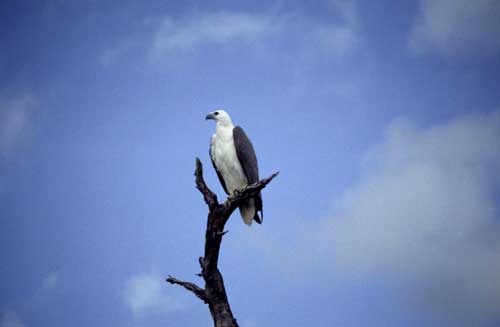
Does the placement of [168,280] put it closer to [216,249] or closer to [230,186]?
[216,249]

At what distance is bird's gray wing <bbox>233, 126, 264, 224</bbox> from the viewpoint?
9.34m

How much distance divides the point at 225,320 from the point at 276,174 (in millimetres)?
2367

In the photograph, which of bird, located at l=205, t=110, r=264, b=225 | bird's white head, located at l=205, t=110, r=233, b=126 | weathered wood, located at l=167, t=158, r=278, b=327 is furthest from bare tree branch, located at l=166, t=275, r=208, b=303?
bird's white head, located at l=205, t=110, r=233, b=126

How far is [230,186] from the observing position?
9922 mm

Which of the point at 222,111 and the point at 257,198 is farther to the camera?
the point at 222,111

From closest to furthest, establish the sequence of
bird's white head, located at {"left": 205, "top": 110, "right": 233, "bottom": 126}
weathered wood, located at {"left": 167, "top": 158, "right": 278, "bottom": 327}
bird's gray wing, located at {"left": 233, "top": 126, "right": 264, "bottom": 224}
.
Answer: weathered wood, located at {"left": 167, "top": 158, "right": 278, "bottom": 327} < bird's gray wing, located at {"left": 233, "top": 126, "right": 264, "bottom": 224} < bird's white head, located at {"left": 205, "top": 110, "right": 233, "bottom": 126}

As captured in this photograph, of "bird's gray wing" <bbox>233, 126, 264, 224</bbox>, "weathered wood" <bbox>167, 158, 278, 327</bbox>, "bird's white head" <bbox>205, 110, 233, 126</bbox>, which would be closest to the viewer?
"weathered wood" <bbox>167, 158, 278, 327</bbox>

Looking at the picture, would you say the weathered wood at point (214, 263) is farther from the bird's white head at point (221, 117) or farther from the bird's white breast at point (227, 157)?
the bird's white head at point (221, 117)

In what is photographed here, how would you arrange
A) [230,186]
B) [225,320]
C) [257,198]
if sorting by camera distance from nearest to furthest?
1. [225,320]
2. [257,198]
3. [230,186]

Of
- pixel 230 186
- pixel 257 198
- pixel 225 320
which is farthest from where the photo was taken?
pixel 230 186

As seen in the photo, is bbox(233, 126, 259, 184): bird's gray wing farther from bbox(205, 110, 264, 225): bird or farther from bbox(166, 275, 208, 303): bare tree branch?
bbox(166, 275, 208, 303): bare tree branch

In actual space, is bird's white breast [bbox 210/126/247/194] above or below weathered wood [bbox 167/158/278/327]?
above

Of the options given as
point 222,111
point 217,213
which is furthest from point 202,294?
point 222,111

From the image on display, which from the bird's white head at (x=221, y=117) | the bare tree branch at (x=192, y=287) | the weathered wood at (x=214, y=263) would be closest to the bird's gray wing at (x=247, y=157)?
the bird's white head at (x=221, y=117)
